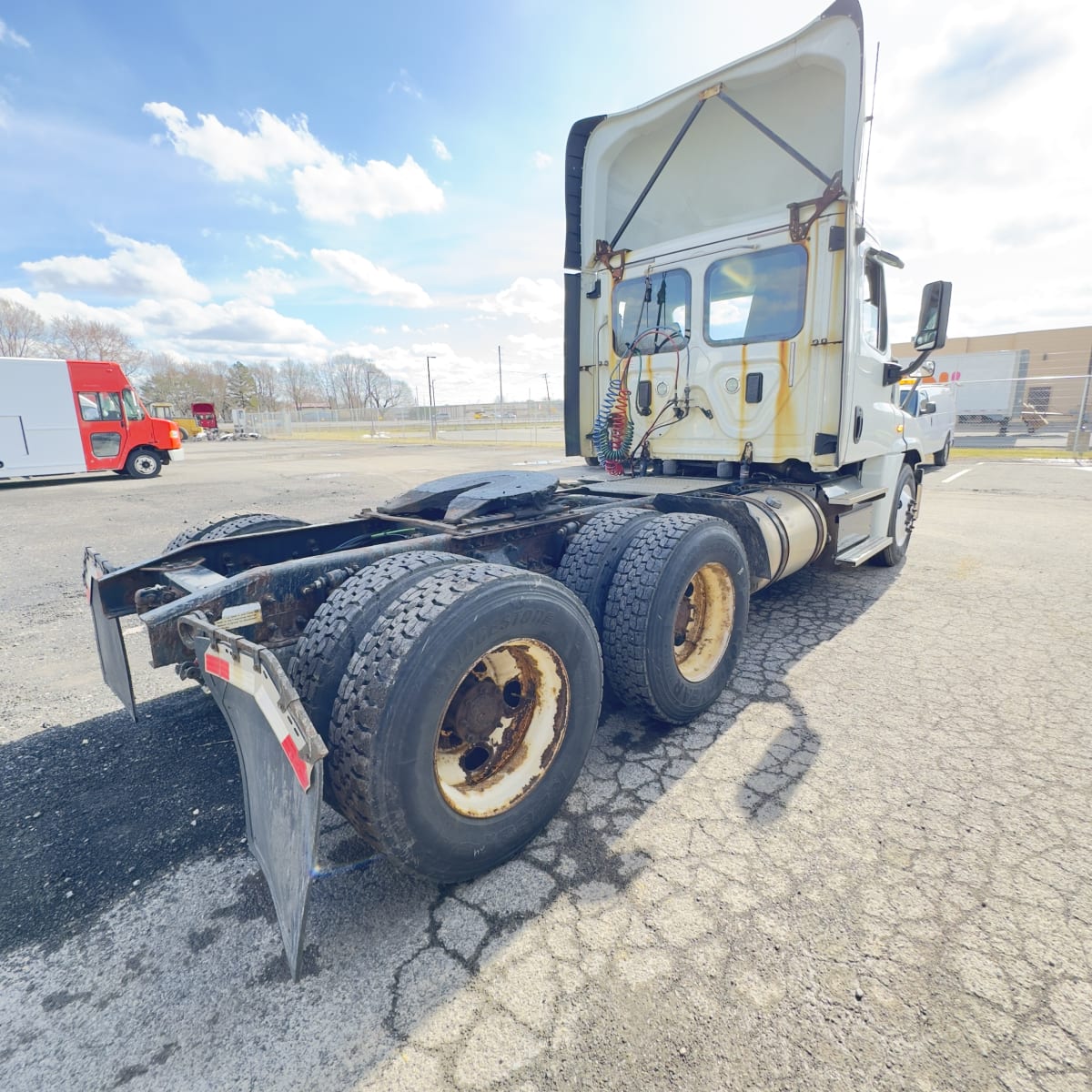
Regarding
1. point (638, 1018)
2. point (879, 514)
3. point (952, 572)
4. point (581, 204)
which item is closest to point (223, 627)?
point (638, 1018)

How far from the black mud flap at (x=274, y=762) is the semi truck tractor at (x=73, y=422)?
18089 mm

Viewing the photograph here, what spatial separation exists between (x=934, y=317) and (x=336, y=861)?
522cm

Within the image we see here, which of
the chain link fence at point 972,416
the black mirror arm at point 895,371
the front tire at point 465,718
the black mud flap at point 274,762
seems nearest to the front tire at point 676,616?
the front tire at point 465,718

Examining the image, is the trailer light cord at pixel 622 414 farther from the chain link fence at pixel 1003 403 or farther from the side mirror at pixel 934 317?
the chain link fence at pixel 1003 403

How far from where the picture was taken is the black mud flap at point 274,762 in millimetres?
1560

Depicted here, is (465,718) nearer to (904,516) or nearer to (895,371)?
(895,371)

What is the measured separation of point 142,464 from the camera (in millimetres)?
17359

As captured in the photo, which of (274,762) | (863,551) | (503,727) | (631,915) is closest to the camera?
(274,762)

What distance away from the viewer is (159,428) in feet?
57.6

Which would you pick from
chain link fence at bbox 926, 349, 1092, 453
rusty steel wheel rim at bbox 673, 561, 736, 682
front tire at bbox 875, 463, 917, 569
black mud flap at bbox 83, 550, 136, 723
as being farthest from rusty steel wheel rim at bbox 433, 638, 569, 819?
chain link fence at bbox 926, 349, 1092, 453

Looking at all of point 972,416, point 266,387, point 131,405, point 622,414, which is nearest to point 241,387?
point 266,387

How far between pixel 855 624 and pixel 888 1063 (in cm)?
355

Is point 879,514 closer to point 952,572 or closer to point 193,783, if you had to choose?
point 952,572

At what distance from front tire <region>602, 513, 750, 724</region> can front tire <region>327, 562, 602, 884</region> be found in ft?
1.58
